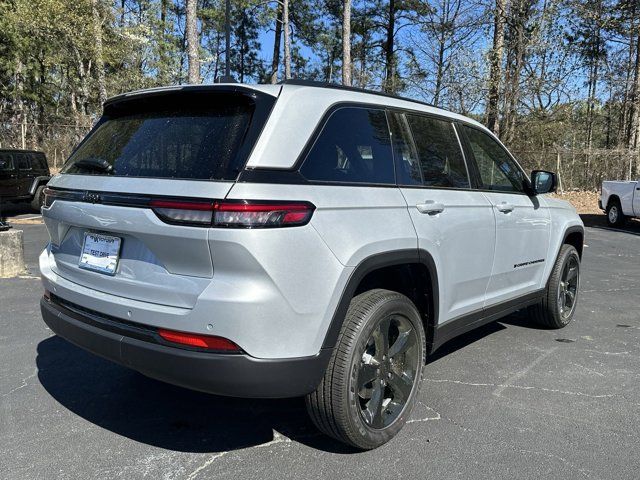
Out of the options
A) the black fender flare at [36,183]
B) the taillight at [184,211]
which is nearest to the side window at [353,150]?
the taillight at [184,211]

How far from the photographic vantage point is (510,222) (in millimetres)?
3982

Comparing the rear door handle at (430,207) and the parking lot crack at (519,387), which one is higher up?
the rear door handle at (430,207)

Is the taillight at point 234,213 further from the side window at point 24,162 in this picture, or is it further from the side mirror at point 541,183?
the side window at point 24,162

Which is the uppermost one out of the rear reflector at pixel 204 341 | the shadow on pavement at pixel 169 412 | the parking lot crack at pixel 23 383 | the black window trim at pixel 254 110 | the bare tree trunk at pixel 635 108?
the bare tree trunk at pixel 635 108

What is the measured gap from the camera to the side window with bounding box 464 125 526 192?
13.0 feet

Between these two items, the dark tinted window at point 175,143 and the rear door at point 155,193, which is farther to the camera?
the dark tinted window at point 175,143

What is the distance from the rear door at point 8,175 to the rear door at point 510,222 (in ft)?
40.7

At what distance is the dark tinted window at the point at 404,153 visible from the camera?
310 centimetres

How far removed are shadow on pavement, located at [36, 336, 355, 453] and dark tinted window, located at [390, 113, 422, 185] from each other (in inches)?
61.1

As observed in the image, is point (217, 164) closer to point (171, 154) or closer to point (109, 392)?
point (171, 154)

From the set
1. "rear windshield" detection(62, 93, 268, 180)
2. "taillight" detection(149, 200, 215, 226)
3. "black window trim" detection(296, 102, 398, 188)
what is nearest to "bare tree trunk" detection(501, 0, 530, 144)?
"black window trim" detection(296, 102, 398, 188)

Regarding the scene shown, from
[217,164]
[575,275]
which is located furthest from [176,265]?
[575,275]

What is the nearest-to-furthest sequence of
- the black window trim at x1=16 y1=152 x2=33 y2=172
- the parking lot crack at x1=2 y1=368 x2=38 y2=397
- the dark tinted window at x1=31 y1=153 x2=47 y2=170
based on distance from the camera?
1. the parking lot crack at x1=2 y1=368 x2=38 y2=397
2. the black window trim at x1=16 y1=152 x2=33 y2=172
3. the dark tinted window at x1=31 y1=153 x2=47 y2=170

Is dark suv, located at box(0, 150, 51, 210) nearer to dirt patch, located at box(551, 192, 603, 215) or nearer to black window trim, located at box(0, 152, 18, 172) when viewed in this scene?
black window trim, located at box(0, 152, 18, 172)
